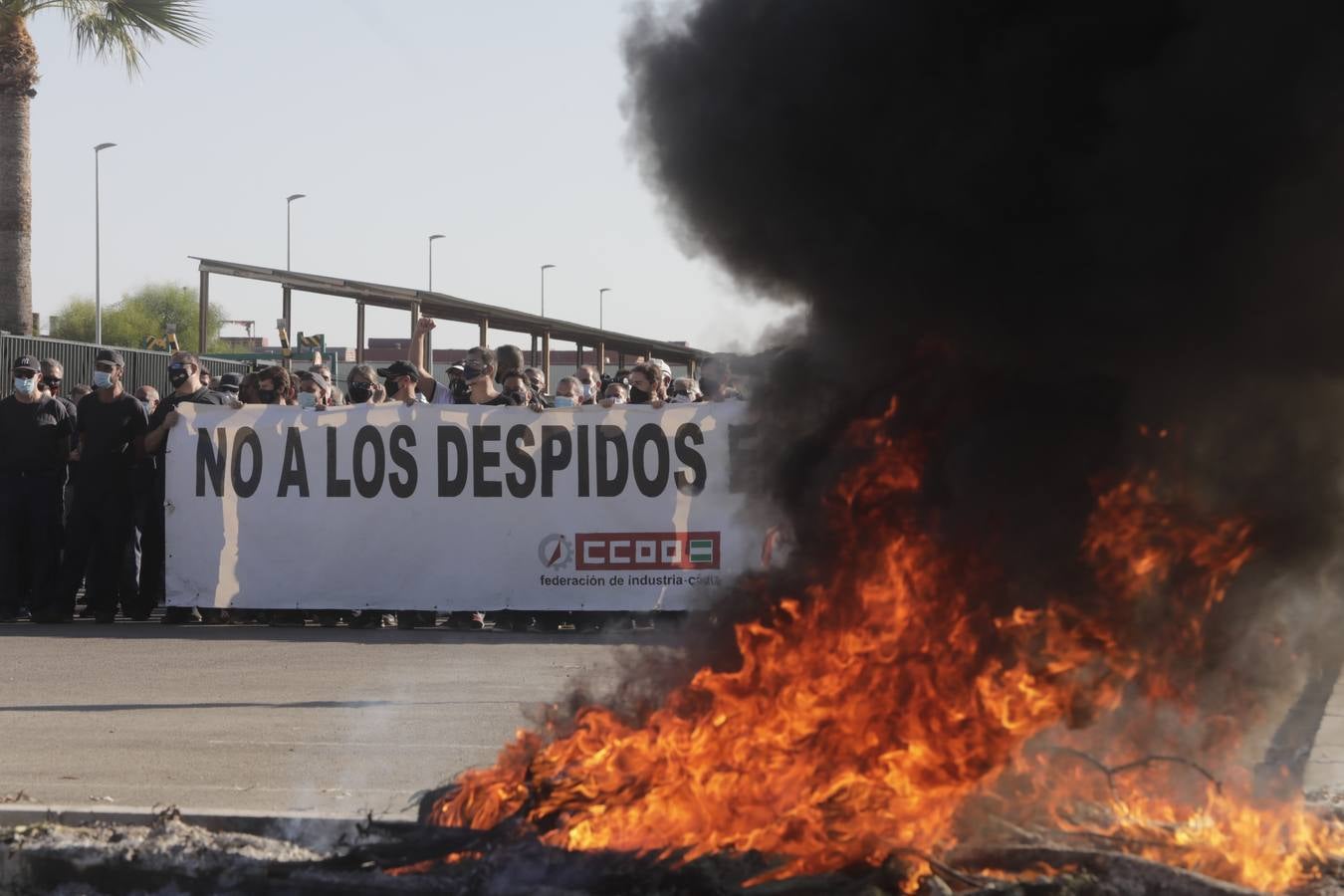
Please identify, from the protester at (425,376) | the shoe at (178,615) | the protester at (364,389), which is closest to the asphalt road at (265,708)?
the shoe at (178,615)

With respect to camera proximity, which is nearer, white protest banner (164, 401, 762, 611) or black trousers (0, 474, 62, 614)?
white protest banner (164, 401, 762, 611)

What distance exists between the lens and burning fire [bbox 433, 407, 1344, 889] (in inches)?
199

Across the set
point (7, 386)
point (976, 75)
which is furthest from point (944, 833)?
point (7, 386)

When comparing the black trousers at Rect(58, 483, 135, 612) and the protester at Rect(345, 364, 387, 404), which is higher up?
the protester at Rect(345, 364, 387, 404)

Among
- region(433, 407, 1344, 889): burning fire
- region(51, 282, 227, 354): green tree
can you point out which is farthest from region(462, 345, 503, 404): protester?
region(51, 282, 227, 354): green tree

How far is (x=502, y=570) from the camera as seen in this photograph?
13.0 m

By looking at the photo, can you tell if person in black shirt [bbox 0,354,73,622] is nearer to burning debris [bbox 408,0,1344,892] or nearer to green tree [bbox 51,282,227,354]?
burning debris [bbox 408,0,1344,892]

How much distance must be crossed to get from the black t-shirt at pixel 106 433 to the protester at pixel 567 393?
323 centimetres

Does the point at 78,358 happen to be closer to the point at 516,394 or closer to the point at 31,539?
the point at 31,539

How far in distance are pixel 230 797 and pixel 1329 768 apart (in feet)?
14.5

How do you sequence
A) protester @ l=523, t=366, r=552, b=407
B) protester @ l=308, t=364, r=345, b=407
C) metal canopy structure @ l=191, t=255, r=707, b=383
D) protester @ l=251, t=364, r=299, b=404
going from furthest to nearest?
metal canopy structure @ l=191, t=255, r=707, b=383 → protester @ l=308, t=364, r=345, b=407 → protester @ l=523, t=366, r=552, b=407 → protester @ l=251, t=364, r=299, b=404

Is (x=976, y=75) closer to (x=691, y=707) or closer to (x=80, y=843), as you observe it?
(x=691, y=707)

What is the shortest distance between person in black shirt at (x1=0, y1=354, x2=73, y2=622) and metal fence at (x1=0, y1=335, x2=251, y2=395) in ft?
16.4

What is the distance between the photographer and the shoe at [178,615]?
43.1 ft
